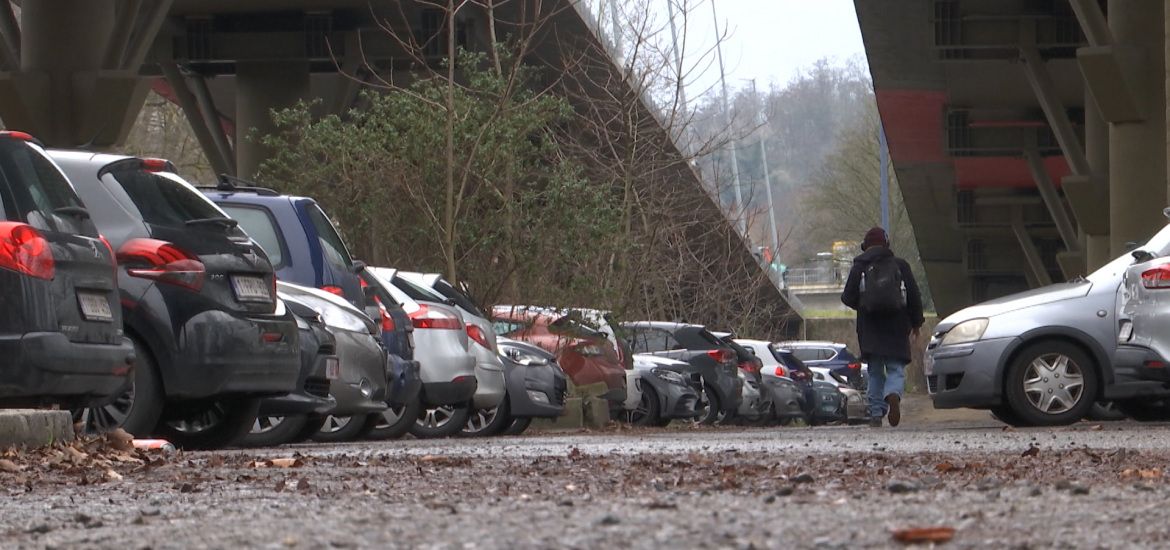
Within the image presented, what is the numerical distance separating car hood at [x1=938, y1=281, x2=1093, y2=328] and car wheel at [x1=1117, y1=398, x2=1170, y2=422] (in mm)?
1313

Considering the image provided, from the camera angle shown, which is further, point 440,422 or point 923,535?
point 440,422

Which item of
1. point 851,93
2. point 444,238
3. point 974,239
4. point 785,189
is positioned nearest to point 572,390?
point 444,238

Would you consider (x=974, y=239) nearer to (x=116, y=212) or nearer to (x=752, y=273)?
(x=752, y=273)

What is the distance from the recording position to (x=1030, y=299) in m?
15.1

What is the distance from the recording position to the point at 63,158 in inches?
437

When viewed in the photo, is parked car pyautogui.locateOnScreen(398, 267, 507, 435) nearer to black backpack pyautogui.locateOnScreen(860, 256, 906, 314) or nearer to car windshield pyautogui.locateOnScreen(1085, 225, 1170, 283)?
black backpack pyautogui.locateOnScreen(860, 256, 906, 314)

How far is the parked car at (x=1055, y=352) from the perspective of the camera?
1452cm

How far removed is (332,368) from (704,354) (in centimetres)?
1460

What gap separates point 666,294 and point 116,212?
1214 inches

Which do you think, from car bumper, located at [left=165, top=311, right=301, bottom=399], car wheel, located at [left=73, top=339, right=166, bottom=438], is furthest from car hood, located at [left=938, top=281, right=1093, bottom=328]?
car wheel, located at [left=73, top=339, right=166, bottom=438]

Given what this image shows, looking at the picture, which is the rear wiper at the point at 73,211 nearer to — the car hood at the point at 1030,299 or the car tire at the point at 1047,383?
the car hood at the point at 1030,299

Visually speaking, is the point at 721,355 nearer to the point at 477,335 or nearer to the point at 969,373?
the point at 477,335

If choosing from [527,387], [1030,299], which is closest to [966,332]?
[1030,299]

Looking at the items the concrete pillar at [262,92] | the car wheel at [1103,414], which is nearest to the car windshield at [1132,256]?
the car wheel at [1103,414]
